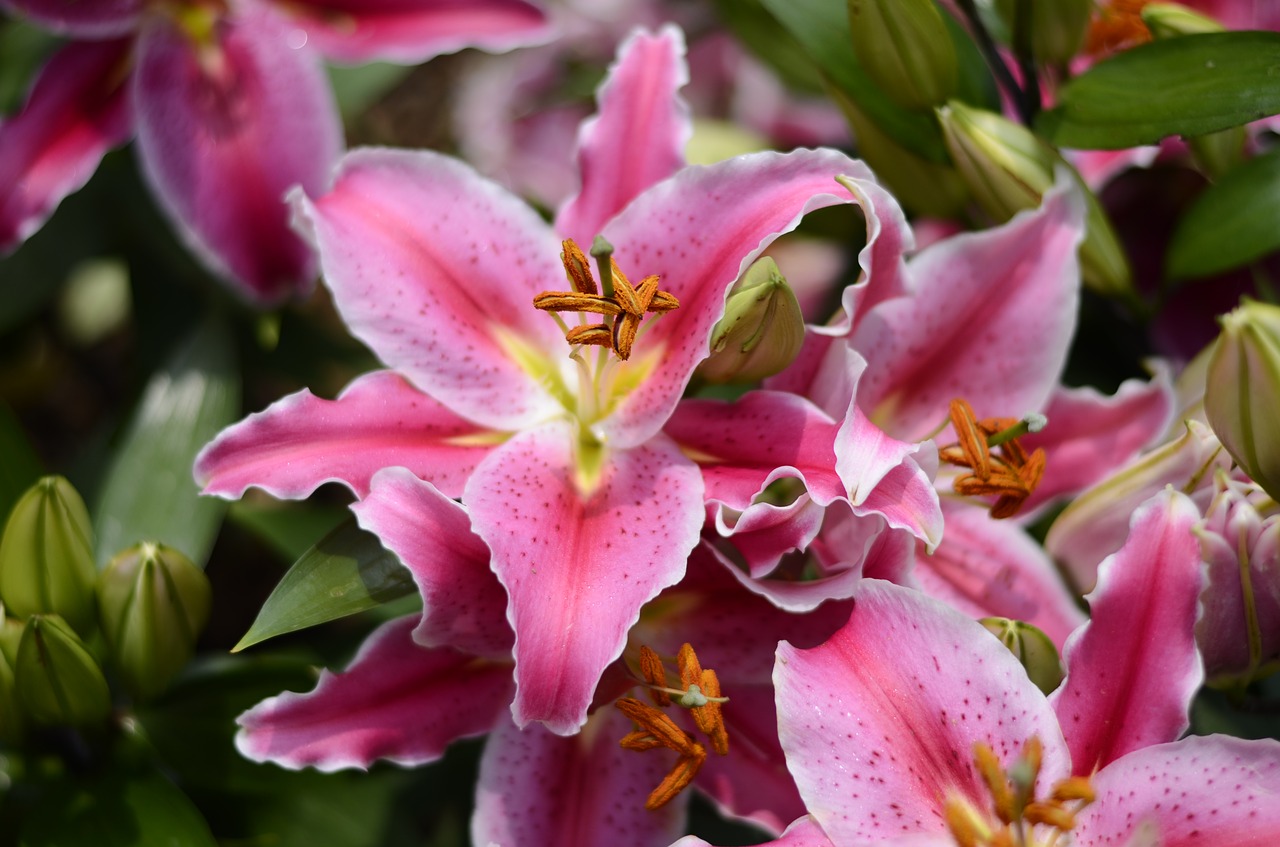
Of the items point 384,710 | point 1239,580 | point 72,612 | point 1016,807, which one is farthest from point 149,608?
point 1239,580

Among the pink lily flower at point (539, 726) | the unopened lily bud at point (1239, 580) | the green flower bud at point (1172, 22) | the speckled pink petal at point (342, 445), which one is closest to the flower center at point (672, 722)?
Result: the pink lily flower at point (539, 726)

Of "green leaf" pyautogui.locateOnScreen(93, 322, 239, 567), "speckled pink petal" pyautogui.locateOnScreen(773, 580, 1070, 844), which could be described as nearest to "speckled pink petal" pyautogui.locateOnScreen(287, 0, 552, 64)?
"green leaf" pyautogui.locateOnScreen(93, 322, 239, 567)

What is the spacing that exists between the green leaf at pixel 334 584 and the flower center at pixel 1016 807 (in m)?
0.31

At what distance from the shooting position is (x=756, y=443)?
0.63 metres

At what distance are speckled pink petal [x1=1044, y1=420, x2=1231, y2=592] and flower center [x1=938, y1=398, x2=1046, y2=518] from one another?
0.13 feet

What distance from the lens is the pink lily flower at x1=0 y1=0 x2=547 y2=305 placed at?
0.87 meters

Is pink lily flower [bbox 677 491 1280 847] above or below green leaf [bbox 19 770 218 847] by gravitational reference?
above

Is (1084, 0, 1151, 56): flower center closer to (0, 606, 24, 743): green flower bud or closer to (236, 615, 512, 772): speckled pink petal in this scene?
(236, 615, 512, 772): speckled pink petal

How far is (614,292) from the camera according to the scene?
2.03 feet

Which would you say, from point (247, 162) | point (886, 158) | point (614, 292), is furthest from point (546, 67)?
point (614, 292)

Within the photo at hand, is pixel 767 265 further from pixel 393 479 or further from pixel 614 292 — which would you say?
pixel 393 479

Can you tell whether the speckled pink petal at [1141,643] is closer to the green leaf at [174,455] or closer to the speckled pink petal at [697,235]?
the speckled pink petal at [697,235]

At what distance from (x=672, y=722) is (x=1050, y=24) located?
494mm

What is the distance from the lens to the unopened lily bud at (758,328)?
0.59 meters
